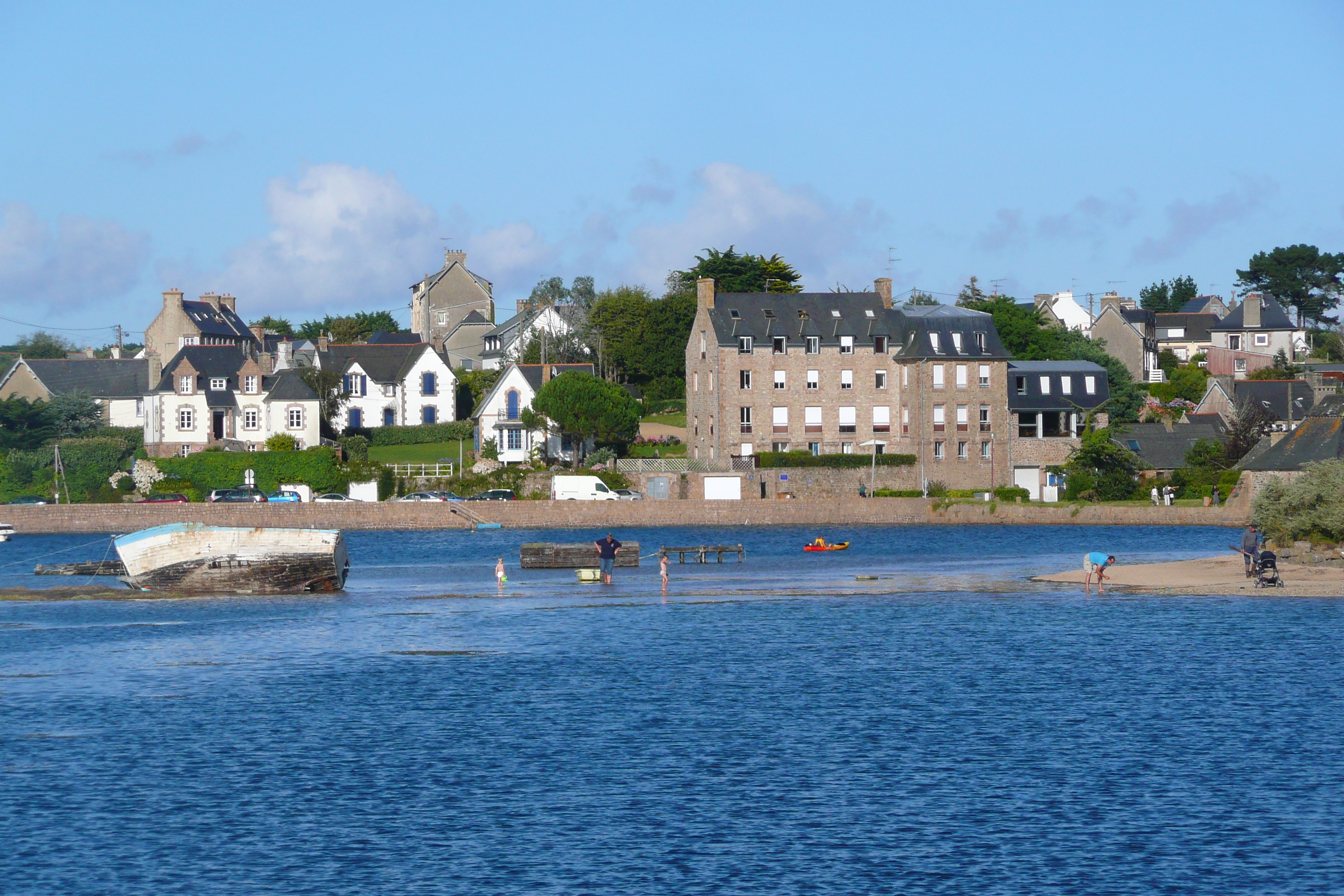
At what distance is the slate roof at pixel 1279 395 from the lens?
4112 inches

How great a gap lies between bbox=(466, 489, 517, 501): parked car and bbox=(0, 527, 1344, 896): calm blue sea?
132 ft

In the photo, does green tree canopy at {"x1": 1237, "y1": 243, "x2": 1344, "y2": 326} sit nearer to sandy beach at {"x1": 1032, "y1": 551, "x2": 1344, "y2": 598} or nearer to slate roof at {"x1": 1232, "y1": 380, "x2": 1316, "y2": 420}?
slate roof at {"x1": 1232, "y1": 380, "x2": 1316, "y2": 420}

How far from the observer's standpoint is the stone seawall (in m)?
85.1

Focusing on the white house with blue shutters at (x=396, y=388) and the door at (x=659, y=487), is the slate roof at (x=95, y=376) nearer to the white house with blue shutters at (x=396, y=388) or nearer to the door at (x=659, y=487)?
the white house with blue shutters at (x=396, y=388)

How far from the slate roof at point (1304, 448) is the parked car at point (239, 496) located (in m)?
58.0

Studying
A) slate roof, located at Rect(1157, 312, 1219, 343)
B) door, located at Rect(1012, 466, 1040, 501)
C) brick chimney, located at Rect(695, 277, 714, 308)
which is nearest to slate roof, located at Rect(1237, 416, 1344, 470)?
door, located at Rect(1012, 466, 1040, 501)

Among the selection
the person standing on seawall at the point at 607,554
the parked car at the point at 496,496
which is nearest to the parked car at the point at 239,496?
the parked car at the point at 496,496

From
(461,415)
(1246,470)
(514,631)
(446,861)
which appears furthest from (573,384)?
(446,861)

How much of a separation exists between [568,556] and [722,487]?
25981 mm

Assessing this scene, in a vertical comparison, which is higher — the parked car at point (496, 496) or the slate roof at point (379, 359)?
the slate roof at point (379, 359)

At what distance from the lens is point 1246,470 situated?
264 feet

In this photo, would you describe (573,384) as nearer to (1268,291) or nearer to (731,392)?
(731,392)

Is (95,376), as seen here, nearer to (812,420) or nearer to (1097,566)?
(812,420)

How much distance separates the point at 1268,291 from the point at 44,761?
512ft
